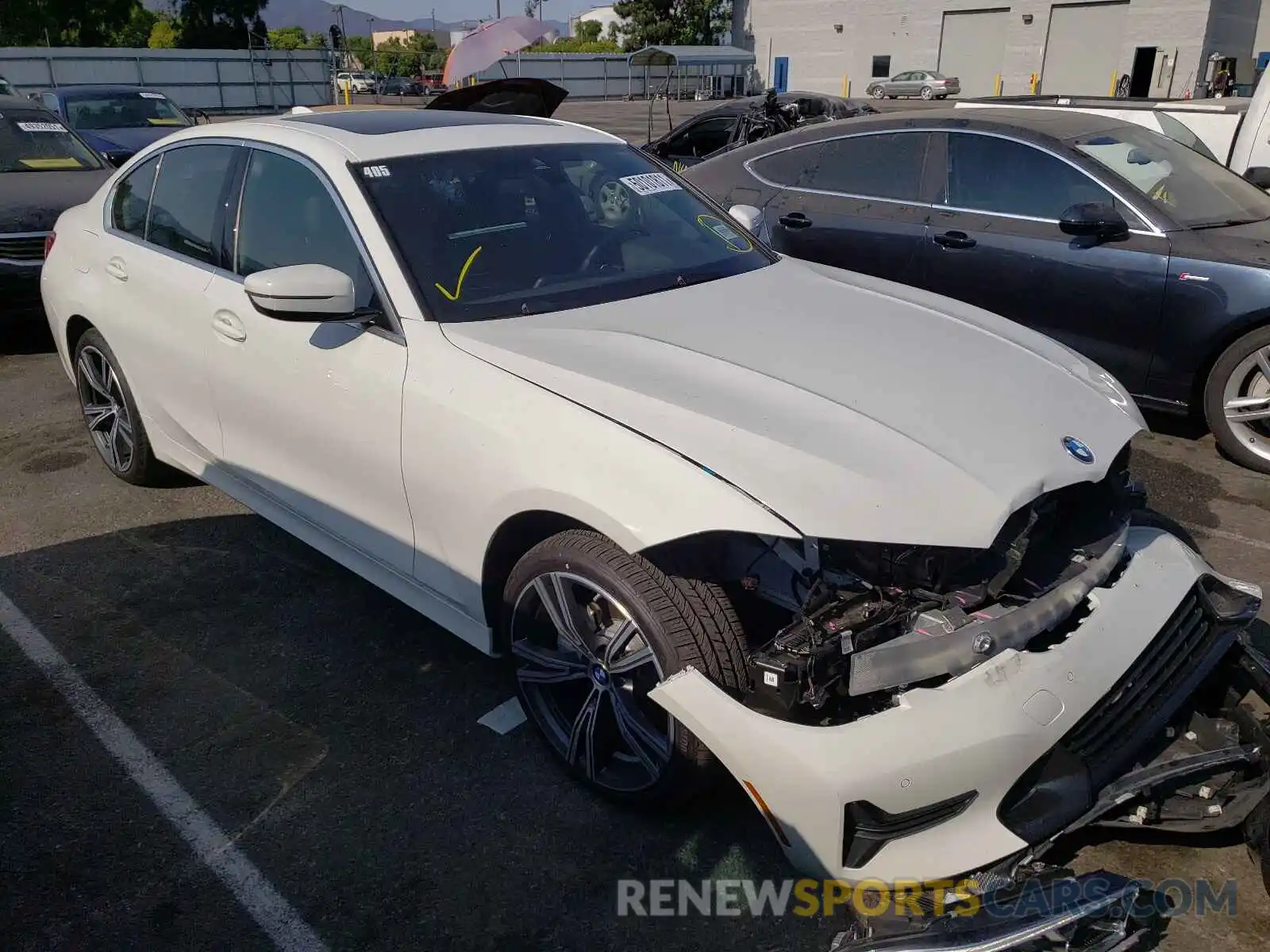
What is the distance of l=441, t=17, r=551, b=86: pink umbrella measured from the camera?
10820 mm

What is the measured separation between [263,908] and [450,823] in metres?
0.50

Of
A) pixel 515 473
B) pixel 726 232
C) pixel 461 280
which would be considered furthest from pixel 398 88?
pixel 515 473

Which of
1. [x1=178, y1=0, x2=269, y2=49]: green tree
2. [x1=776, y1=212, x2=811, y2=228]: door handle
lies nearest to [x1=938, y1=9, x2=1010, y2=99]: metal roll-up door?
[x1=178, y1=0, x2=269, y2=49]: green tree

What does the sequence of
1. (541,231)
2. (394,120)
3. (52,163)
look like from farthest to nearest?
(52,163), (394,120), (541,231)

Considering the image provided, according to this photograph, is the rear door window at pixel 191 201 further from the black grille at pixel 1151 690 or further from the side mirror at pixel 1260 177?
the side mirror at pixel 1260 177

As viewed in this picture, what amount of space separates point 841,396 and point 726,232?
151 centimetres

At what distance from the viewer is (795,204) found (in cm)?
655

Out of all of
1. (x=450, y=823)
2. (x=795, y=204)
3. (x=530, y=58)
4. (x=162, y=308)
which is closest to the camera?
(x=450, y=823)

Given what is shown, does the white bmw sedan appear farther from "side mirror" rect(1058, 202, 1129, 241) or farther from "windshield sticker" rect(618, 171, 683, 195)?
"side mirror" rect(1058, 202, 1129, 241)

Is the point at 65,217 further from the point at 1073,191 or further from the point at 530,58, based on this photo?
the point at 530,58

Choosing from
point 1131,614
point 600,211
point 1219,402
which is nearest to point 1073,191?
point 1219,402

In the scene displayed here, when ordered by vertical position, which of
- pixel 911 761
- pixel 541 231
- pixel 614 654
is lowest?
pixel 614 654

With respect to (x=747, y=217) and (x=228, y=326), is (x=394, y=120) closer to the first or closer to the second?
(x=228, y=326)

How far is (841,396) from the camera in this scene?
8.79 ft
